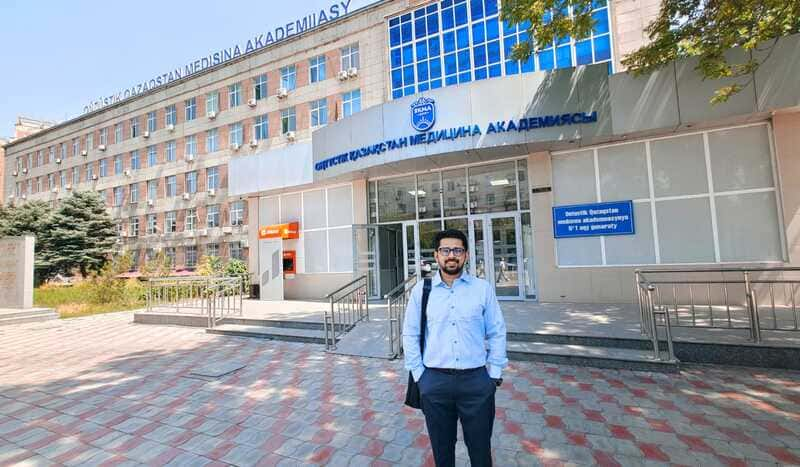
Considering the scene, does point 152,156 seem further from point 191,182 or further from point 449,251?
point 449,251

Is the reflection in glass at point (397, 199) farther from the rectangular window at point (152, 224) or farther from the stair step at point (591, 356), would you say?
the rectangular window at point (152, 224)

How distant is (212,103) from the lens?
25016 millimetres

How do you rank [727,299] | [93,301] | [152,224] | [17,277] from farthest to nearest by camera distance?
[152,224], [93,301], [17,277], [727,299]

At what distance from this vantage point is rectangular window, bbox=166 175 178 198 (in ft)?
87.7

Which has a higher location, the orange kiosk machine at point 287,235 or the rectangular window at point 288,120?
the rectangular window at point 288,120

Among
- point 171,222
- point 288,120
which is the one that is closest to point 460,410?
point 288,120

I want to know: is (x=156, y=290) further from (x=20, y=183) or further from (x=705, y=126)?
(x=20, y=183)

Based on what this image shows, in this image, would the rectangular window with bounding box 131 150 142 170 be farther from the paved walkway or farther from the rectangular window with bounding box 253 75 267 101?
the paved walkway

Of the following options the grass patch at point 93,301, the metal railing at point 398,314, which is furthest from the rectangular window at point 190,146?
the metal railing at point 398,314

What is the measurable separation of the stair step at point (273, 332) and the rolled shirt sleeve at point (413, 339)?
16.8ft

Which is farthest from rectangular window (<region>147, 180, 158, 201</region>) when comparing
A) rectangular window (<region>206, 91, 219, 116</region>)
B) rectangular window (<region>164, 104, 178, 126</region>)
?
rectangular window (<region>206, 91, 219, 116</region>)

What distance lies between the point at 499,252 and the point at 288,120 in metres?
16.7

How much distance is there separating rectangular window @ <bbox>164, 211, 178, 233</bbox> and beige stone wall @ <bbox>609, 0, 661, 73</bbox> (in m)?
27.4

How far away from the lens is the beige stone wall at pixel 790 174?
7.37 metres
